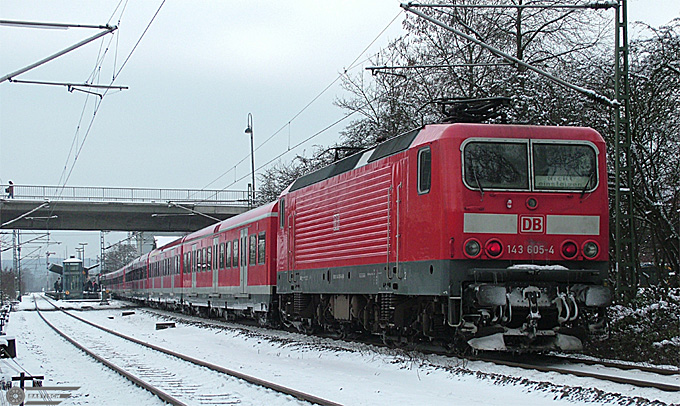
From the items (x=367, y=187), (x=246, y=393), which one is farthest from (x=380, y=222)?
(x=246, y=393)

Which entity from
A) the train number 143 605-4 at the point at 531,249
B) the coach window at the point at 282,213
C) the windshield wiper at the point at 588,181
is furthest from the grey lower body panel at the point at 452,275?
the coach window at the point at 282,213

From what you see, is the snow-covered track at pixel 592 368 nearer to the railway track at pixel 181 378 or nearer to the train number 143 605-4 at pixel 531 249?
the train number 143 605-4 at pixel 531 249

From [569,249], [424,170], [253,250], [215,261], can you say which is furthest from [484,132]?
[215,261]

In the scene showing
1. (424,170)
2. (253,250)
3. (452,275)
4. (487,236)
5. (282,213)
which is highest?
(424,170)

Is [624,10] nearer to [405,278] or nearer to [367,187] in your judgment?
[367,187]

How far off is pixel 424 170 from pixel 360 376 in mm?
3188

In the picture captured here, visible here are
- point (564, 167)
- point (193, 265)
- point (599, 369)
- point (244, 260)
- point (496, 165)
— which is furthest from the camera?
point (193, 265)

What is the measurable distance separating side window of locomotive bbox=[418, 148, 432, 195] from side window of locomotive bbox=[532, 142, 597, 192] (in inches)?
59.6

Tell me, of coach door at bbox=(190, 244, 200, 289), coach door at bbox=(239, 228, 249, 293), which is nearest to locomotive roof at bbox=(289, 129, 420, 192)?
coach door at bbox=(239, 228, 249, 293)

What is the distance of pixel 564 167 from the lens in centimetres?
1220

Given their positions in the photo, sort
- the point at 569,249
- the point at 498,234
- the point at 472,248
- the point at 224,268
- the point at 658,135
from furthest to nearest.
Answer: the point at 224,268 → the point at 658,135 → the point at 569,249 → the point at 498,234 → the point at 472,248

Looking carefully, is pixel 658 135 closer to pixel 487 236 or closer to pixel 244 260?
pixel 487 236

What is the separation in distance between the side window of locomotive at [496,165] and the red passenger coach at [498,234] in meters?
0.01

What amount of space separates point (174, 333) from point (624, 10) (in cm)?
1450
